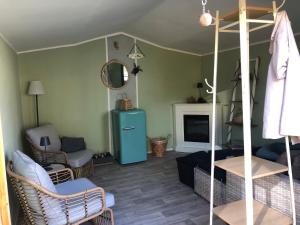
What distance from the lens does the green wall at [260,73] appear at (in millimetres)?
4477

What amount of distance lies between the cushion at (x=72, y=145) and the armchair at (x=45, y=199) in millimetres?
2100

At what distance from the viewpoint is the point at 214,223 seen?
2.81 meters

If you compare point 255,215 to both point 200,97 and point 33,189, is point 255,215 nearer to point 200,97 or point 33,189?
point 33,189

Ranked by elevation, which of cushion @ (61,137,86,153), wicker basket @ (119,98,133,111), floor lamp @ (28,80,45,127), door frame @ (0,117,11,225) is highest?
floor lamp @ (28,80,45,127)

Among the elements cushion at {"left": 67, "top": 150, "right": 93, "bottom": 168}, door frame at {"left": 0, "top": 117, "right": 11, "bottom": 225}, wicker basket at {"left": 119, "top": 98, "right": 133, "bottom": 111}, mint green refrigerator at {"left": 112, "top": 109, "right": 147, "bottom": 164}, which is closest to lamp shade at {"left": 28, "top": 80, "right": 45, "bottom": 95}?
cushion at {"left": 67, "top": 150, "right": 93, "bottom": 168}

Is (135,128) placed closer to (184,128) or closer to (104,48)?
(184,128)

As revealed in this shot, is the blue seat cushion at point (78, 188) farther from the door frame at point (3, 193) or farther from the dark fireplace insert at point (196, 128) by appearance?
the dark fireplace insert at point (196, 128)

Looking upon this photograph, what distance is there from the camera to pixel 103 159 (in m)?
5.02

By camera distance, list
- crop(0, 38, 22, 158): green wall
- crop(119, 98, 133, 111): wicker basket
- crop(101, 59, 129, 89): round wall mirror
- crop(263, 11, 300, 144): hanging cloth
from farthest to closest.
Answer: crop(101, 59, 129, 89): round wall mirror → crop(119, 98, 133, 111): wicker basket → crop(0, 38, 22, 158): green wall → crop(263, 11, 300, 144): hanging cloth

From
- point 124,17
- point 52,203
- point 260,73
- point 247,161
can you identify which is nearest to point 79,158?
point 52,203

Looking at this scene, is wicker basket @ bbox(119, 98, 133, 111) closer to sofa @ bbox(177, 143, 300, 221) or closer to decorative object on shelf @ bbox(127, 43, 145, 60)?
decorative object on shelf @ bbox(127, 43, 145, 60)

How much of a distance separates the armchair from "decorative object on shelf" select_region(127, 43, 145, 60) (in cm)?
352

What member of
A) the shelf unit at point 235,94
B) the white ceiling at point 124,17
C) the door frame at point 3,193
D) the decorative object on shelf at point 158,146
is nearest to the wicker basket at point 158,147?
the decorative object on shelf at point 158,146

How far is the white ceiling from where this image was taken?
91.7 inches
